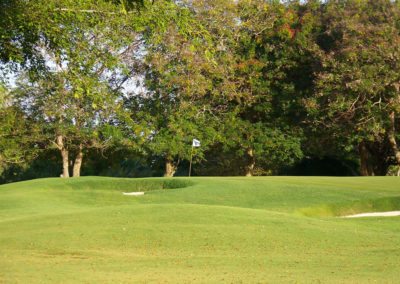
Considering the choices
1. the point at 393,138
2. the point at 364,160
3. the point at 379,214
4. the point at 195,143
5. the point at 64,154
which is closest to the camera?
the point at 379,214

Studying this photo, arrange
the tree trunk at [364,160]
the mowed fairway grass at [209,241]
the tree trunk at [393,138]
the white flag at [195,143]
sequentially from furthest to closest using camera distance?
the tree trunk at [364,160] → the tree trunk at [393,138] → the white flag at [195,143] → the mowed fairway grass at [209,241]

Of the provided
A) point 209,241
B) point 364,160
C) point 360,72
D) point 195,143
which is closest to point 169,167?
point 195,143

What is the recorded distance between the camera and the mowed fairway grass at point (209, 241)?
30.1 ft

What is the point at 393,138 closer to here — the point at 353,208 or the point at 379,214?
the point at 353,208

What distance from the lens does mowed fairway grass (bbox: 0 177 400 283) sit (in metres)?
9.17

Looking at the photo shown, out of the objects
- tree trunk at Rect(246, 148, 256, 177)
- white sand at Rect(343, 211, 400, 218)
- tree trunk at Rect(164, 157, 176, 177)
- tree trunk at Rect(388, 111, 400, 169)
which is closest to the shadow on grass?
white sand at Rect(343, 211, 400, 218)

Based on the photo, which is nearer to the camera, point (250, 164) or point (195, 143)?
point (195, 143)

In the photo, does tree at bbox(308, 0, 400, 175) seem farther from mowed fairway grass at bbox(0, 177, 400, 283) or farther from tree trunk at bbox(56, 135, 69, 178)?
tree trunk at bbox(56, 135, 69, 178)

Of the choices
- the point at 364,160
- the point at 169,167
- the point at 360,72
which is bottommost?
the point at 169,167

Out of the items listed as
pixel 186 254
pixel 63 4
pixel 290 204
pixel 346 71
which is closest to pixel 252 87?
pixel 346 71

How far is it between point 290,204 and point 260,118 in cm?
1956

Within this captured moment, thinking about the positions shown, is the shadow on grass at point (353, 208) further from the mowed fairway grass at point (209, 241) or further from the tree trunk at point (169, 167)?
the tree trunk at point (169, 167)

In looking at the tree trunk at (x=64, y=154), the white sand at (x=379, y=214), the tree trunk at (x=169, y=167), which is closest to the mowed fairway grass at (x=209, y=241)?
the white sand at (x=379, y=214)

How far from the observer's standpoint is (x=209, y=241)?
12633mm
